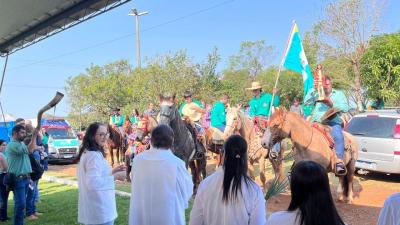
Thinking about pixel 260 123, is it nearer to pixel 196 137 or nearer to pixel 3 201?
pixel 196 137

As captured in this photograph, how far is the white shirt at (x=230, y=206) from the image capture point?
123 inches

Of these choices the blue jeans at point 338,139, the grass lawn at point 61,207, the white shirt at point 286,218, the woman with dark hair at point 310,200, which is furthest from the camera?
the blue jeans at point 338,139

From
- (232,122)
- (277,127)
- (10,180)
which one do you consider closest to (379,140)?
(232,122)

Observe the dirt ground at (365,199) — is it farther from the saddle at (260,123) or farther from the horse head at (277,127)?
the saddle at (260,123)

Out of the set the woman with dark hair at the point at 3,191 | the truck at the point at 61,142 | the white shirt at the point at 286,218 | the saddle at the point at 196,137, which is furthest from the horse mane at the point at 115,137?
the white shirt at the point at 286,218

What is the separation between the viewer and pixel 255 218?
3148 mm

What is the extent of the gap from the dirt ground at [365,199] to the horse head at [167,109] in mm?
2942

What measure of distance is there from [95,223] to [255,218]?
2080 millimetres

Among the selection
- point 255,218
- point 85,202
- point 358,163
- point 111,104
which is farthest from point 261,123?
point 111,104

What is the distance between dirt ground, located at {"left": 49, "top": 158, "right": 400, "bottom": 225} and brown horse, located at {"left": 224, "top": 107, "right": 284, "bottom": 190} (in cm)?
88

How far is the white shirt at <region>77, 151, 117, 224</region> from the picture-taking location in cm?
440

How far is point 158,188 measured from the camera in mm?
3869

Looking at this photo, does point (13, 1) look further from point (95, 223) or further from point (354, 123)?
point (354, 123)

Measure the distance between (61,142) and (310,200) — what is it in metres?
22.1
